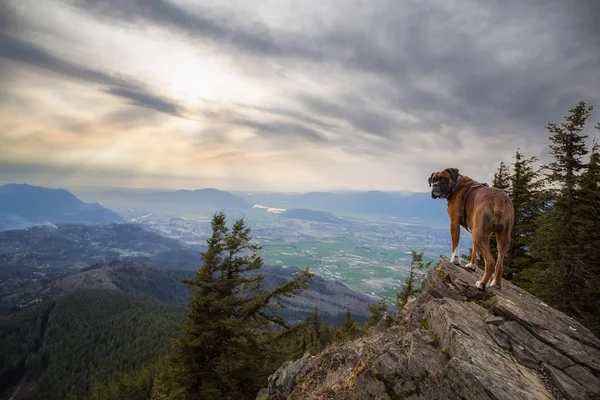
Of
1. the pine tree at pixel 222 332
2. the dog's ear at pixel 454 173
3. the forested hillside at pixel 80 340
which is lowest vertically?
the forested hillside at pixel 80 340

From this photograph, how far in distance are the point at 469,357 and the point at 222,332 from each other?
11.6m

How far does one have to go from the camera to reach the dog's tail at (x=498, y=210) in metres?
7.68

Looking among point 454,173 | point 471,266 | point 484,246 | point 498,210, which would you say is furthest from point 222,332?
point 498,210

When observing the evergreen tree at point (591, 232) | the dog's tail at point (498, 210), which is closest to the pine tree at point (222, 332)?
the dog's tail at point (498, 210)

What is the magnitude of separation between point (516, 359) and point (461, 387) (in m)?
1.92

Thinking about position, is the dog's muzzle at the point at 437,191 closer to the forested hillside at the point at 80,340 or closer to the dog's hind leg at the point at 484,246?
the dog's hind leg at the point at 484,246

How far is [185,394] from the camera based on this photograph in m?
12.8

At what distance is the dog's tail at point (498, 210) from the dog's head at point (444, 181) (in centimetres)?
162

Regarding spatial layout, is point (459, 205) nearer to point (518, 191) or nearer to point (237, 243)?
point (237, 243)

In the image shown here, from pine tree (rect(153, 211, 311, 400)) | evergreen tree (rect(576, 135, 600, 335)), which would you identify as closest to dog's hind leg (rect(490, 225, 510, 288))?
pine tree (rect(153, 211, 311, 400))

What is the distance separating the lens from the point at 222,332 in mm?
14047

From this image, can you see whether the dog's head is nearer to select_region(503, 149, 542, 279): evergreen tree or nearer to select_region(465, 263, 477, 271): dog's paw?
select_region(465, 263, 477, 271): dog's paw

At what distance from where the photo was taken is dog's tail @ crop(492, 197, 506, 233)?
7.68 metres

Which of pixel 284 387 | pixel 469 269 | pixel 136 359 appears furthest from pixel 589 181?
pixel 136 359
